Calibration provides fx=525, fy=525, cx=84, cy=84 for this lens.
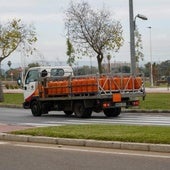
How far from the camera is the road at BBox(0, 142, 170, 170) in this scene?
969 centimetres

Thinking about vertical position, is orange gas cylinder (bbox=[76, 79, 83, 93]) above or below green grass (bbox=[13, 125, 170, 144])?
above

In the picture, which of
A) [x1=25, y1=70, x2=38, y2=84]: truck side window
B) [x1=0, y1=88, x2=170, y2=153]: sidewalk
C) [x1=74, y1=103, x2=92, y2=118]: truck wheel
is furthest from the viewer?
[x1=25, y1=70, x2=38, y2=84]: truck side window

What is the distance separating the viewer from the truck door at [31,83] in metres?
25.1

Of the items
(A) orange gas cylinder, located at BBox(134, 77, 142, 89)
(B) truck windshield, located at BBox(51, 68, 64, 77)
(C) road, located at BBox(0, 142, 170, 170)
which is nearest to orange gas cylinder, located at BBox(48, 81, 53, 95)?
(B) truck windshield, located at BBox(51, 68, 64, 77)

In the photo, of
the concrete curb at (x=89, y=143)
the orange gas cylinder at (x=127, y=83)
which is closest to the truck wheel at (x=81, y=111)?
the orange gas cylinder at (x=127, y=83)

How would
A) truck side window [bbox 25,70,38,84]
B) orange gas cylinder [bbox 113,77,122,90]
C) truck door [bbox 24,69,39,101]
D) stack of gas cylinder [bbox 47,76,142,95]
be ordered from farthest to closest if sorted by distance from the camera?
truck side window [bbox 25,70,38,84]
truck door [bbox 24,69,39,101]
orange gas cylinder [bbox 113,77,122,90]
stack of gas cylinder [bbox 47,76,142,95]

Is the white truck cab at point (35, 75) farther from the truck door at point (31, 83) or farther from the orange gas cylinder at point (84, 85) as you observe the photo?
the orange gas cylinder at point (84, 85)

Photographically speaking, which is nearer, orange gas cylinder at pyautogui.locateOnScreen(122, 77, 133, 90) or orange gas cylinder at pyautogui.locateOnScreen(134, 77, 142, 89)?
orange gas cylinder at pyautogui.locateOnScreen(122, 77, 133, 90)

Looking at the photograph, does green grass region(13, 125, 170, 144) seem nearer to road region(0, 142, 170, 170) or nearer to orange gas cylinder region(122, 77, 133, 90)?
road region(0, 142, 170, 170)

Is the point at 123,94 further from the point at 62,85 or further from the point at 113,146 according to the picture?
the point at 113,146

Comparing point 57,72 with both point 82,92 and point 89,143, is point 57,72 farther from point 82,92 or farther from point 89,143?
point 89,143

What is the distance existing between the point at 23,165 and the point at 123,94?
41.4ft

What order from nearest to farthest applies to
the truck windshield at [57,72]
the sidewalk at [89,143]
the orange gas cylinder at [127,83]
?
the sidewalk at [89,143], the orange gas cylinder at [127,83], the truck windshield at [57,72]

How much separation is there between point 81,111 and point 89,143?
1018 centimetres
